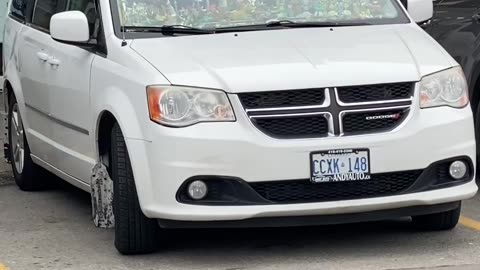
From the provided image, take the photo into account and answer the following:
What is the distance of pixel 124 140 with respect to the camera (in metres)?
5.88

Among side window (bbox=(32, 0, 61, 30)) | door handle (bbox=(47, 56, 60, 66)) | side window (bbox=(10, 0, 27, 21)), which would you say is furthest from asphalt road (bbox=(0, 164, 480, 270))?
side window (bbox=(10, 0, 27, 21))

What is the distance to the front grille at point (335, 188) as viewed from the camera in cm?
566

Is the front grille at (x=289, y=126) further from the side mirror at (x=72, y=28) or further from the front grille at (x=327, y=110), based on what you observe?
the side mirror at (x=72, y=28)

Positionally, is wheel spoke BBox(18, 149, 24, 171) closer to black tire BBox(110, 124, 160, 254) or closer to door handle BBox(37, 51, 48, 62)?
door handle BBox(37, 51, 48, 62)

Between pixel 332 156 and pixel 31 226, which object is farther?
pixel 31 226

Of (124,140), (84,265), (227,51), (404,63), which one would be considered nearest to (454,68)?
(404,63)

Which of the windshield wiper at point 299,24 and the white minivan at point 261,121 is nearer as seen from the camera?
the white minivan at point 261,121

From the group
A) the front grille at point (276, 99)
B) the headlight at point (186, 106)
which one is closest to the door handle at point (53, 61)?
the headlight at point (186, 106)

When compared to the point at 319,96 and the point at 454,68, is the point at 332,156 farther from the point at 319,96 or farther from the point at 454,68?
the point at 454,68

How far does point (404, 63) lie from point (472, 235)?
3.99 feet

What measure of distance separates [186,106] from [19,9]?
3.36 meters

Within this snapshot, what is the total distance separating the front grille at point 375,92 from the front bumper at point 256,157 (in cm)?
12

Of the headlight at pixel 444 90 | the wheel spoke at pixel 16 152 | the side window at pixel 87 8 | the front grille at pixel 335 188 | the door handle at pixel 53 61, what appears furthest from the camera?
the wheel spoke at pixel 16 152

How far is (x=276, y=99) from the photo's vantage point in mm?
5648
